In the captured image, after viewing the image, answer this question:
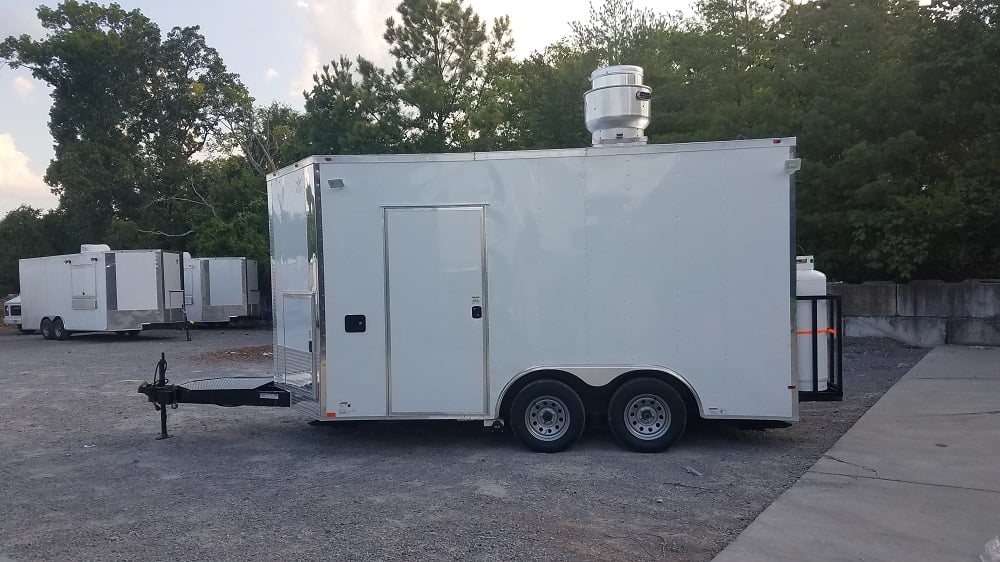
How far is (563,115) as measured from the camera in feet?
65.8

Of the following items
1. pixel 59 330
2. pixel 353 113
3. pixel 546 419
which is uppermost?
pixel 353 113

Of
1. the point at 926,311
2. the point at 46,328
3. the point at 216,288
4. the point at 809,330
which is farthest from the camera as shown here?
the point at 216,288

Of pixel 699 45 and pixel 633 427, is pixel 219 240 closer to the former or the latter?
pixel 699 45

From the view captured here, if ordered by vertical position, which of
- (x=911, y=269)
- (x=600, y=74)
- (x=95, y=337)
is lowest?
(x=95, y=337)

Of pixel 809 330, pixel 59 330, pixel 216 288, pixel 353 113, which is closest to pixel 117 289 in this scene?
pixel 59 330

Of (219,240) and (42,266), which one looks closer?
(42,266)

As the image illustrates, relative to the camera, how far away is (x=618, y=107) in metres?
7.30

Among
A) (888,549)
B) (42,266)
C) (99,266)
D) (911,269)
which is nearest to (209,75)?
(42,266)

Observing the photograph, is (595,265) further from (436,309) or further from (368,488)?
(368,488)

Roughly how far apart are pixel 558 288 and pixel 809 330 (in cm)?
241

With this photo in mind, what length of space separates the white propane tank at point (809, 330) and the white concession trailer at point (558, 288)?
28 cm

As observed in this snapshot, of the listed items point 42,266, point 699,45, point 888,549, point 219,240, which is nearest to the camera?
point 888,549

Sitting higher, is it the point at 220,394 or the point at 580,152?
the point at 580,152

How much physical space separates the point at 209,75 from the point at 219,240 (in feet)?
44.1
